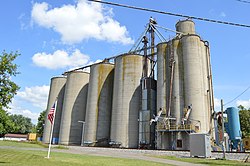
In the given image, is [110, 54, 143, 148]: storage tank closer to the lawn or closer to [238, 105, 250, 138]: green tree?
the lawn

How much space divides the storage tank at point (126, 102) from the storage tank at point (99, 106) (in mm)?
4395

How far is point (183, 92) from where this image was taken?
3850 cm

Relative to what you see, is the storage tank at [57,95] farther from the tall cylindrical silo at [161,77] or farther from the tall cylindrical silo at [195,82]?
the tall cylindrical silo at [195,82]

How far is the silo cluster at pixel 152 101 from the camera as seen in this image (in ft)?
122

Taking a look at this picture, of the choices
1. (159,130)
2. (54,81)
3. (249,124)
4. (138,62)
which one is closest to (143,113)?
(159,130)

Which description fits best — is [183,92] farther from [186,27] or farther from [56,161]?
[56,161]

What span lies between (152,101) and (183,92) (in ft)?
23.9

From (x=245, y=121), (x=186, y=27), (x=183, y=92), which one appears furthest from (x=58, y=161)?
(x=245, y=121)

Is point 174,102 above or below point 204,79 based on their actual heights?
below

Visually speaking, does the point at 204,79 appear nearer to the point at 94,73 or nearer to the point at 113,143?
the point at 113,143

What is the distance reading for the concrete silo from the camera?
3600 centimetres

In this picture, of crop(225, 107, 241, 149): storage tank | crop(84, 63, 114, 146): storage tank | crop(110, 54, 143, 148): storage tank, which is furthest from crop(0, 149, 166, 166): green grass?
crop(225, 107, 241, 149): storage tank

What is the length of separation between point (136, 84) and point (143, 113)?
651 cm

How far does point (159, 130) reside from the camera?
3747 centimetres
